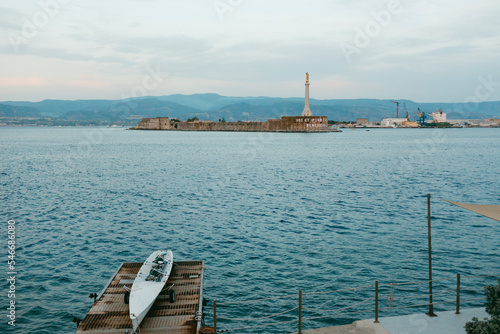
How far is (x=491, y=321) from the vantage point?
9930mm

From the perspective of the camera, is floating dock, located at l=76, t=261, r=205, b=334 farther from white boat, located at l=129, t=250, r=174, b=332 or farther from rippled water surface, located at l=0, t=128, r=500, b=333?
rippled water surface, located at l=0, t=128, r=500, b=333

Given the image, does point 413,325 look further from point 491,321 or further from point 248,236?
point 248,236


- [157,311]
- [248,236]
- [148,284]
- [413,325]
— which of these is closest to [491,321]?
[413,325]

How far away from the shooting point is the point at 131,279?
1770 centimetres

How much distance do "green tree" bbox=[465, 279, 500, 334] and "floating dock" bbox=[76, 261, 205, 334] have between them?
316 inches

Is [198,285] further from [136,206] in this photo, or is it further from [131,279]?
[136,206]

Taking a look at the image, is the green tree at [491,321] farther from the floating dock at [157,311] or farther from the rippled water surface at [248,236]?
the floating dock at [157,311]

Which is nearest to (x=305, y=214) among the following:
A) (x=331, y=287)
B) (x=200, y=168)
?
(x=331, y=287)

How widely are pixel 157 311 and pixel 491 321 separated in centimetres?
1059

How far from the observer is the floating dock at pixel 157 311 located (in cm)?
1326

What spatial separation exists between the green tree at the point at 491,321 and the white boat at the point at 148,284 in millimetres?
9834

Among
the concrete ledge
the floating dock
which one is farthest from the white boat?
the concrete ledge

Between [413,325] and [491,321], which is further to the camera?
[413,325]

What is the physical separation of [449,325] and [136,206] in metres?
33.3
